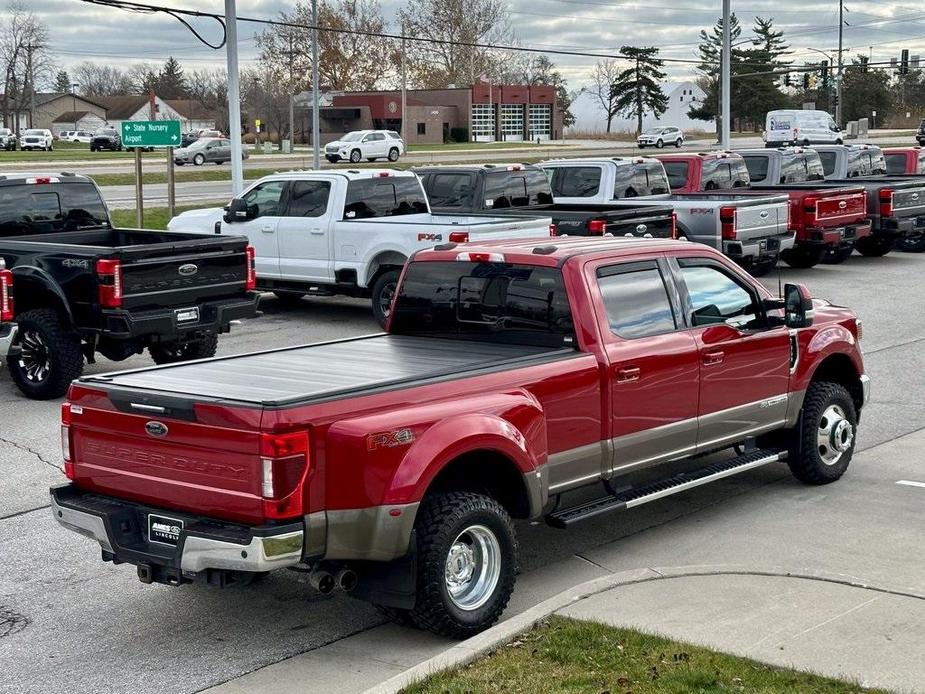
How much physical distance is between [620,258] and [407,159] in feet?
188

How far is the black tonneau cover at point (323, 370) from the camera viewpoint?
6.02 metres

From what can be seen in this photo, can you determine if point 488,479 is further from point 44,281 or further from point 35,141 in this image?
point 35,141

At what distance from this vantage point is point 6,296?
11.7 meters

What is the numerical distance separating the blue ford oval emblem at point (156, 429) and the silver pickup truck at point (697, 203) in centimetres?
1455

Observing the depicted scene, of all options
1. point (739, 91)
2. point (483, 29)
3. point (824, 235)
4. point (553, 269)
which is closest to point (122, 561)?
point (553, 269)

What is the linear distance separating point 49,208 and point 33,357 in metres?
2.56

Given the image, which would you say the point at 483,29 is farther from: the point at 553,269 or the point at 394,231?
the point at 553,269

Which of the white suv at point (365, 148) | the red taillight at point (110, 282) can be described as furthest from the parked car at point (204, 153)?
the red taillight at point (110, 282)

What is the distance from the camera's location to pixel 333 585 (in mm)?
5996

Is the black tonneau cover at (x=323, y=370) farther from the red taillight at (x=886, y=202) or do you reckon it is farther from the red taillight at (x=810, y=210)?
the red taillight at (x=886, y=202)

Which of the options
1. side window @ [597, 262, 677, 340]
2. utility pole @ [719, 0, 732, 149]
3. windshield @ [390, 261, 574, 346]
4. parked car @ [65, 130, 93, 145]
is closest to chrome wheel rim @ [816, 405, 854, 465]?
side window @ [597, 262, 677, 340]

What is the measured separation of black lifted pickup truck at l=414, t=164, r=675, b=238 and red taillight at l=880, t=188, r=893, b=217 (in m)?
5.53

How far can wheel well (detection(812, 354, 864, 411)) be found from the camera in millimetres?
9141

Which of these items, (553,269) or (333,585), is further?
(553,269)
